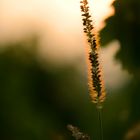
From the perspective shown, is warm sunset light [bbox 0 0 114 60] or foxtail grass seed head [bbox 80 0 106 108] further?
warm sunset light [bbox 0 0 114 60]

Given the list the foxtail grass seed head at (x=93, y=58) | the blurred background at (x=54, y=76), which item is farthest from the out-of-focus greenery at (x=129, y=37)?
the foxtail grass seed head at (x=93, y=58)

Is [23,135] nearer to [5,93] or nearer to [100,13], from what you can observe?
[5,93]

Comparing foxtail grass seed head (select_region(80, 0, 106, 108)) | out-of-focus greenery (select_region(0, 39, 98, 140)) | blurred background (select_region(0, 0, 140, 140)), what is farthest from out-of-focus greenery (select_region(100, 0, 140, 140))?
foxtail grass seed head (select_region(80, 0, 106, 108))

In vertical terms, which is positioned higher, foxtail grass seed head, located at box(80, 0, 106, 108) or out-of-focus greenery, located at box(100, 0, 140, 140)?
foxtail grass seed head, located at box(80, 0, 106, 108)

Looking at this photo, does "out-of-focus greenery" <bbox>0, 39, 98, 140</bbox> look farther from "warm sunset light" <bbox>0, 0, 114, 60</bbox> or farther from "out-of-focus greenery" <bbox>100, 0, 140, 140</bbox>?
"out-of-focus greenery" <bbox>100, 0, 140, 140</bbox>

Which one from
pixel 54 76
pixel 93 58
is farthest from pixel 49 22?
pixel 93 58

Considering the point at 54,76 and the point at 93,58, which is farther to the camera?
the point at 54,76

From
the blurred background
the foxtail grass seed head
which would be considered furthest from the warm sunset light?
the foxtail grass seed head

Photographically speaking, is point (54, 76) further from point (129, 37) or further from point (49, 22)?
point (129, 37)
